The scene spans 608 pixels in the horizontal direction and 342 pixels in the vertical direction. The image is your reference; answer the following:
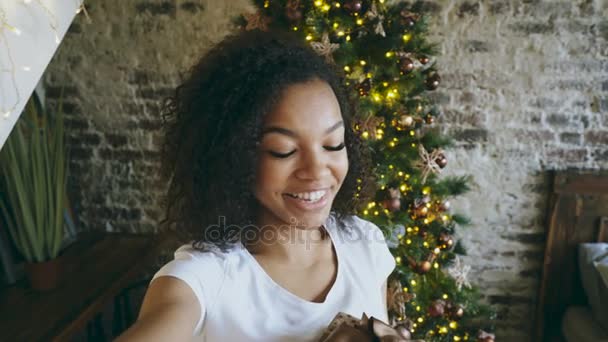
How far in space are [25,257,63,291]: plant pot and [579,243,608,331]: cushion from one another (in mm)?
3020

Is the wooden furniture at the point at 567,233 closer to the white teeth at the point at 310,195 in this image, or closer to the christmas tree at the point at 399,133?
the christmas tree at the point at 399,133

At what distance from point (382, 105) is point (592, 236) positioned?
179 cm

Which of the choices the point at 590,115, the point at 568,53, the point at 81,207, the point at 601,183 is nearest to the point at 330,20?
the point at 568,53

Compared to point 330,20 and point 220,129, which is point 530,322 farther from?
point 220,129

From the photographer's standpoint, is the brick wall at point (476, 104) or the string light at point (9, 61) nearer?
the string light at point (9, 61)

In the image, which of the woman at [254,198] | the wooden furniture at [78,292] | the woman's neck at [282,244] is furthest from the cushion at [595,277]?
the wooden furniture at [78,292]

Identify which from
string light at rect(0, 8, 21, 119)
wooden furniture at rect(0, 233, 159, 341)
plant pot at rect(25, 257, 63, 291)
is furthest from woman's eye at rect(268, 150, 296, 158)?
plant pot at rect(25, 257, 63, 291)

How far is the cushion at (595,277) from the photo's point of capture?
241cm

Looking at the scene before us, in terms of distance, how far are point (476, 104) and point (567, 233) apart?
98 cm

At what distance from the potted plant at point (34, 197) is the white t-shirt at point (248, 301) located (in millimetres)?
1757

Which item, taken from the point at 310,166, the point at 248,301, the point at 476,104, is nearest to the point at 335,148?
the point at 310,166

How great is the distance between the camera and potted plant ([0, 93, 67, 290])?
2.30 m

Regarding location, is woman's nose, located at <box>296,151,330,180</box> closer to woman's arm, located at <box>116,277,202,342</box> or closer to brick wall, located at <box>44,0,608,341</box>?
woman's arm, located at <box>116,277,202,342</box>

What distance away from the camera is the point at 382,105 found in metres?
1.84
